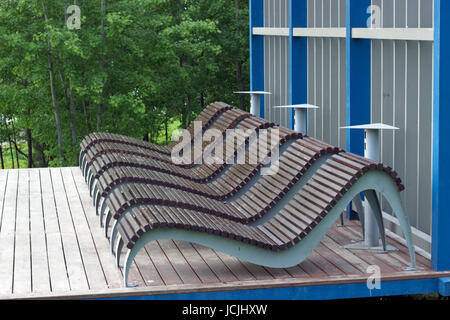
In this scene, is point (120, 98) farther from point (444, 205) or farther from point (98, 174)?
point (444, 205)

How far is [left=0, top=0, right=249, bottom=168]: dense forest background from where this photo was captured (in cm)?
1455

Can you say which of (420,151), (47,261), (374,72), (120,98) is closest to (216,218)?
(47,261)

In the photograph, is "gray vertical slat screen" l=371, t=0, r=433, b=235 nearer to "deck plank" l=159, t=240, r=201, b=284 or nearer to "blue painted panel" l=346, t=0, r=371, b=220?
"blue painted panel" l=346, t=0, r=371, b=220

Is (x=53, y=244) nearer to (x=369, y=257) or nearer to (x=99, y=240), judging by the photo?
(x=99, y=240)

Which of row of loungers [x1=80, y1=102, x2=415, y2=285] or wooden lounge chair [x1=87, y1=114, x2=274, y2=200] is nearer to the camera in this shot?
row of loungers [x1=80, y1=102, x2=415, y2=285]

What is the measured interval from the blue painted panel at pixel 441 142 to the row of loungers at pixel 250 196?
24cm

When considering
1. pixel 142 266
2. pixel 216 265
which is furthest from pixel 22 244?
pixel 216 265

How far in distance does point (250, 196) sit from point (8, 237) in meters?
2.28

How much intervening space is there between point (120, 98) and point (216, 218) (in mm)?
8562

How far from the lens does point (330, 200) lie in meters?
5.95

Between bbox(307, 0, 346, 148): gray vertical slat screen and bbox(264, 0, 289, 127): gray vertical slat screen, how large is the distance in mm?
1499

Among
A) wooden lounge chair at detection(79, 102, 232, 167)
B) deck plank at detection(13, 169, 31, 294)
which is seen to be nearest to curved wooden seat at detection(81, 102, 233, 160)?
wooden lounge chair at detection(79, 102, 232, 167)

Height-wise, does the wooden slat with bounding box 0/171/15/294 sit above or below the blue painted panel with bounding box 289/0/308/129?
below

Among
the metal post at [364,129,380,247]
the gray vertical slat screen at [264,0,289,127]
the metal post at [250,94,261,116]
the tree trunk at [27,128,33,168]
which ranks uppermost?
the gray vertical slat screen at [264,0,289,127]
